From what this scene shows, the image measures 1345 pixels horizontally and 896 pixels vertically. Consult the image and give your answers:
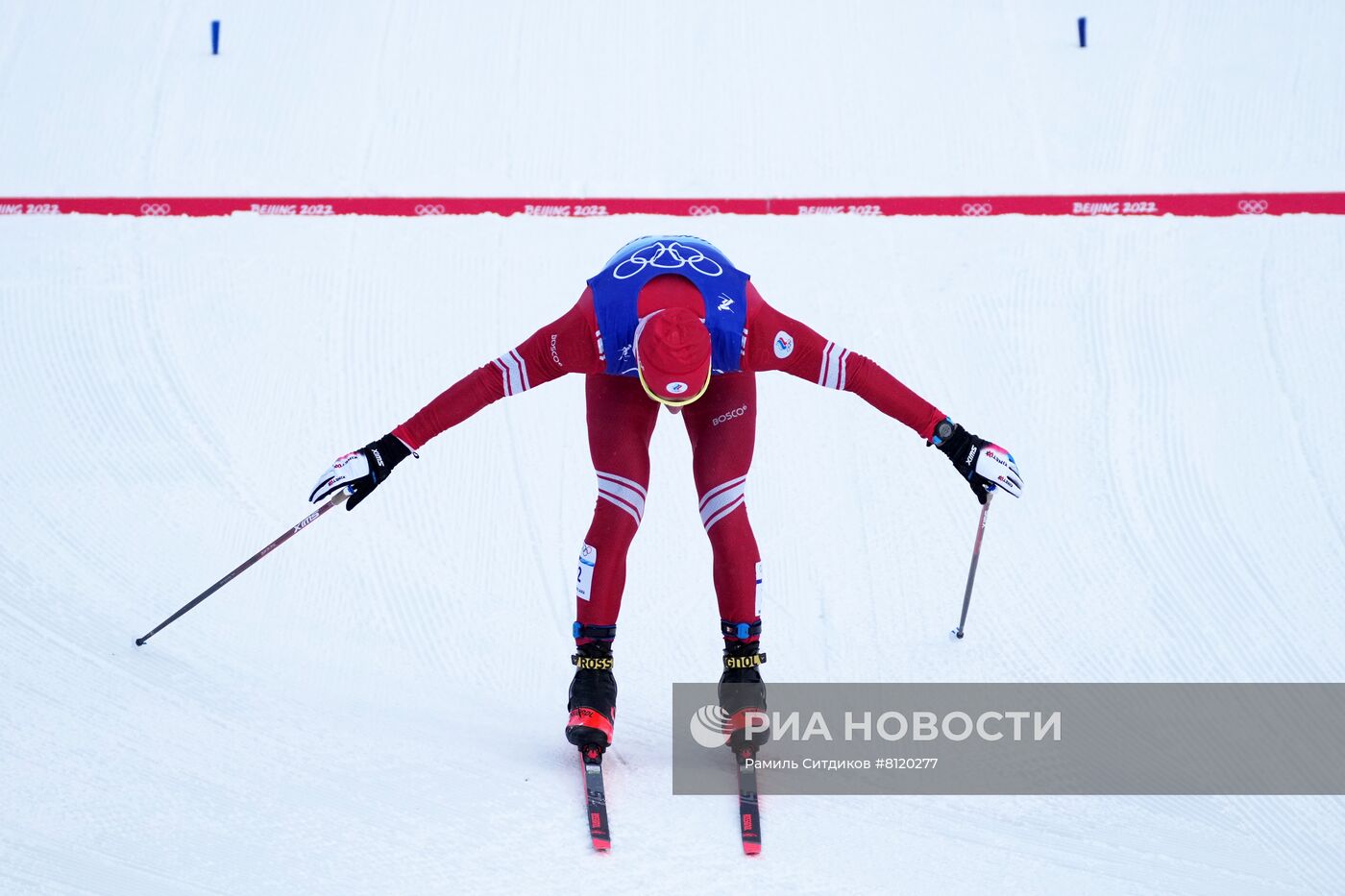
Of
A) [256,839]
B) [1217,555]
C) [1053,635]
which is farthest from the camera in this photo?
[1217,555]

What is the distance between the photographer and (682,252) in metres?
3.52

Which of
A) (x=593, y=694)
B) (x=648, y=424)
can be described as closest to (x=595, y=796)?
(x=593, y=694)

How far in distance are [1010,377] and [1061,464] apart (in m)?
0.60

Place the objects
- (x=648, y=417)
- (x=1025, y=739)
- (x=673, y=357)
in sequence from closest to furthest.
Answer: (x=673, y=357) < (x=648, y=417) < (x=1025, y=739)

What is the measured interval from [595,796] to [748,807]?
389 mm

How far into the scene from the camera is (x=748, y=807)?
3.21 meters

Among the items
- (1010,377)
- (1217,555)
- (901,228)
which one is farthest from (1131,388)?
(901,228)

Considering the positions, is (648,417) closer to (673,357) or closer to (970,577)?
(673,357)

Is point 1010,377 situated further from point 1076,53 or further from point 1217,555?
point 1076,53

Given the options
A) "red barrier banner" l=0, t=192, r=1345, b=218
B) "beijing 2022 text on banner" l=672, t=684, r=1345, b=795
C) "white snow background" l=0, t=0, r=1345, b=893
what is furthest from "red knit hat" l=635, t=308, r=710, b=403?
"red barrier banner" l=0, t=192, r=1345, b=218

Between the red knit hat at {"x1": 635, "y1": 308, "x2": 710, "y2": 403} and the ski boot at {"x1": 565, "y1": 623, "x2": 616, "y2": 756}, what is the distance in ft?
2.42

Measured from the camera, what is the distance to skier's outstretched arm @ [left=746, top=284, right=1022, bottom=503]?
135 inches

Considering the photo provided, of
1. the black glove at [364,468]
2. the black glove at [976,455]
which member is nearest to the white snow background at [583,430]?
the black glove at [364,468]

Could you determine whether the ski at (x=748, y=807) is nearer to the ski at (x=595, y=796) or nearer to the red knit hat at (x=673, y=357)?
the ski at (x=595, y=796)
